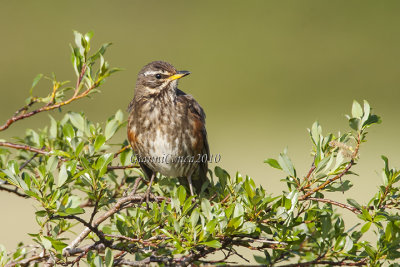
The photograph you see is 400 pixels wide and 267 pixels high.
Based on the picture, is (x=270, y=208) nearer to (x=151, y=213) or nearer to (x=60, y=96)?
(x=151, y=213)

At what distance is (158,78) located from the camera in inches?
196

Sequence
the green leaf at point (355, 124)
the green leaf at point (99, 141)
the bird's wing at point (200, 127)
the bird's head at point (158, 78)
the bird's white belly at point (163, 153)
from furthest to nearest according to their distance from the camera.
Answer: the bird's head at point (158, 78) → the bird's wing at point (200, 127) → the bird's white belly at point (163, 153) → the green leaf at point (99, 141) → the green leaf at point (355, 124)

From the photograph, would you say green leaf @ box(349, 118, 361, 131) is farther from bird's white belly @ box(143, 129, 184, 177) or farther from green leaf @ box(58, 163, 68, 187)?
bird's white belly @ box(143, 129, 184, 177)

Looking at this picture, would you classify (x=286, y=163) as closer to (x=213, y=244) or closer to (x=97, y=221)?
(x=213, y=244)

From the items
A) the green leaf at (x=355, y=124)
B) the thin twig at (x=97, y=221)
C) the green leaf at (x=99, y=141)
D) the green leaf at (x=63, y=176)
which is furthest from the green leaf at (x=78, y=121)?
the green leaf at (x=355, y=124)

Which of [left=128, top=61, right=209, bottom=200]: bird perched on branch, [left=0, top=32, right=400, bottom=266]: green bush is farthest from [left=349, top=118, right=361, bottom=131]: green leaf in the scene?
[left=128, top=61, right=209, bottom=200]: bird perched on branch

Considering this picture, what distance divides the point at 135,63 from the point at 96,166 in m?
15.4

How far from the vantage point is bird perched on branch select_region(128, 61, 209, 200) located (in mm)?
4648

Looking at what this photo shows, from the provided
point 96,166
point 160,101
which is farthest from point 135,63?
point 96,166

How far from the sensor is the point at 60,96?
154 inches

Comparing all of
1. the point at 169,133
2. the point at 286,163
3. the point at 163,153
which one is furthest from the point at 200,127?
the point at 286,163

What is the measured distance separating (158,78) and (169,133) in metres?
0.58

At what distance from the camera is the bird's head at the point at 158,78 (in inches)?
194

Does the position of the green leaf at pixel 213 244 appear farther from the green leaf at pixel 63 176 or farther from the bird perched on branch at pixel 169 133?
the bird perched on branch at pixel 169 133
